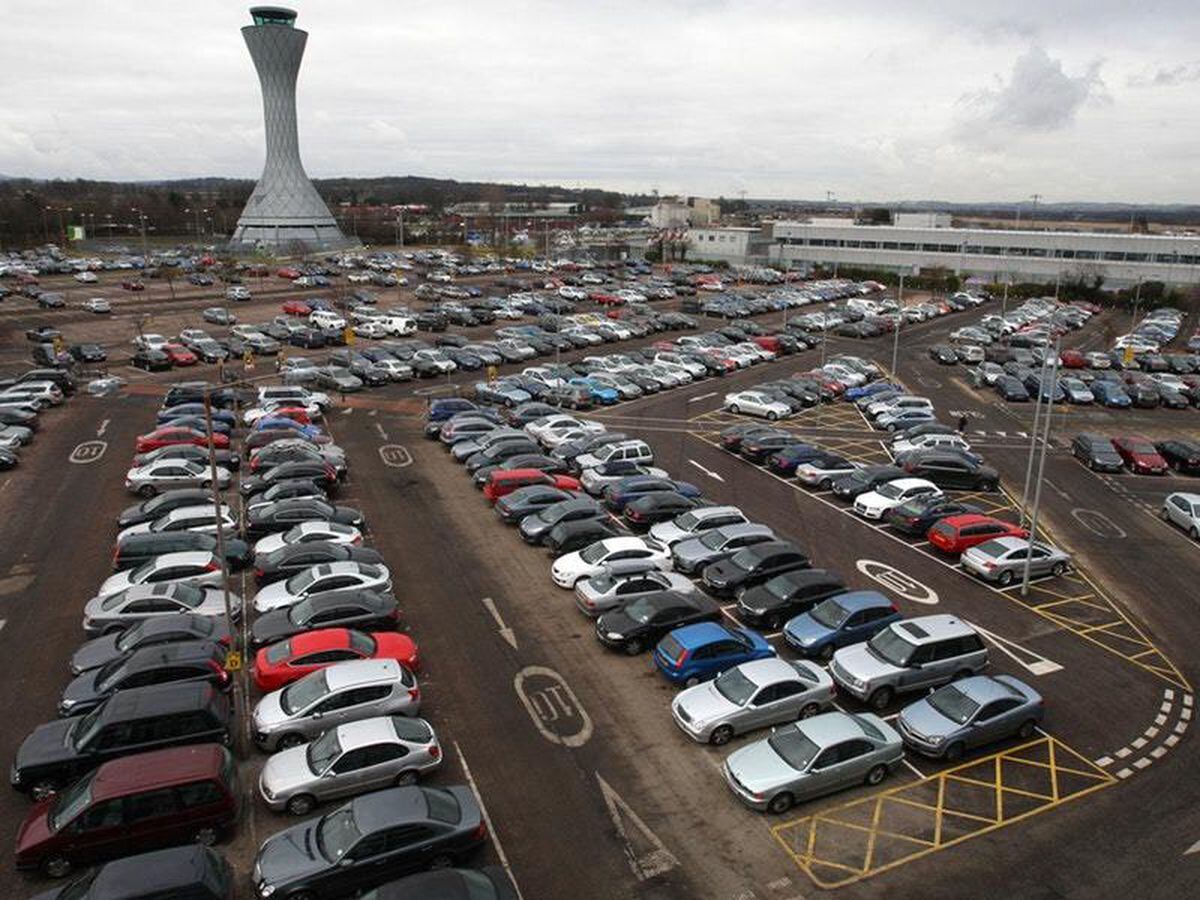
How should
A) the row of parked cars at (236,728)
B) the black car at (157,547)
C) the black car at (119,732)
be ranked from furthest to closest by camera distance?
the black car at (157,547)
the black car at (119,732)
the row of parked cars at (236,728)

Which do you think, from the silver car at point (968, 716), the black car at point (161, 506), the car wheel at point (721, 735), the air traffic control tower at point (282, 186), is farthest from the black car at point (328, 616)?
the air traffic control tower at point (282, 186)

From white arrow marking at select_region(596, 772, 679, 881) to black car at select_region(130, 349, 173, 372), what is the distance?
44238 millimetres

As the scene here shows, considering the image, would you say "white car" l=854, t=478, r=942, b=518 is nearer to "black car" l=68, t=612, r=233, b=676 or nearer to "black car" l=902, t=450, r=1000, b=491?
"black car" l=902, t=450, r=1000, b=491

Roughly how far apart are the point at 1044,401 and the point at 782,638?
123 ft

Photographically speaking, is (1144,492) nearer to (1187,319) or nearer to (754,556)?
(754,556)

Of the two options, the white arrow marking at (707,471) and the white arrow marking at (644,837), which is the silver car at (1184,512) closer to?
the white arrow marking at (707,471)

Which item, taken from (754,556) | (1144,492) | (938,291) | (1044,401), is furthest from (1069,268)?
(754,556)

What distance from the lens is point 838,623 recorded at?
19.8 meters

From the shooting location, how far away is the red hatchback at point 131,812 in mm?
12539

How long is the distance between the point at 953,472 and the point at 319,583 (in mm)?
24163

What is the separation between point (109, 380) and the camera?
4466 cm

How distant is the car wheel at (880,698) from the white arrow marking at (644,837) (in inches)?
244

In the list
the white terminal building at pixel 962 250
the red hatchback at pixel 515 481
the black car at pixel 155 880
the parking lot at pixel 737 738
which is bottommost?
the parking lot at pixel 737 738

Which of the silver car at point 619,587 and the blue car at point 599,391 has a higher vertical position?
the blue car at point 599,391
